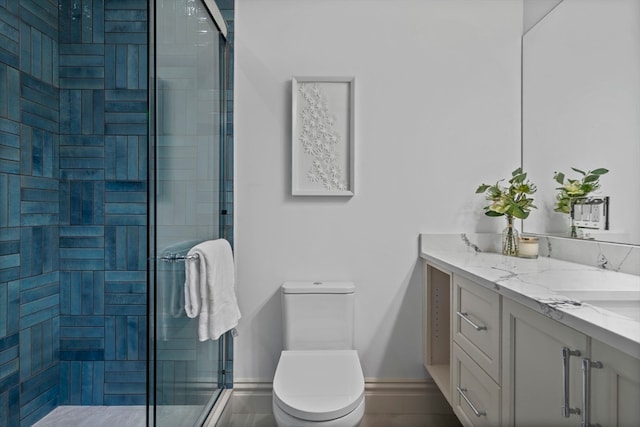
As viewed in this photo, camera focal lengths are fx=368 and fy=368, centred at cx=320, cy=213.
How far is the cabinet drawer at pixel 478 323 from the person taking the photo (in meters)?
1.18

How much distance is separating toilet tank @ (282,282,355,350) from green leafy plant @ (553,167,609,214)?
1.07 m

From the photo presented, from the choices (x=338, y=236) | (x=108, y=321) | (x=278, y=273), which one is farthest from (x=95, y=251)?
(x=338, y=236)

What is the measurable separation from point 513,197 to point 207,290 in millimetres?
1498

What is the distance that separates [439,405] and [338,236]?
3.36 ft

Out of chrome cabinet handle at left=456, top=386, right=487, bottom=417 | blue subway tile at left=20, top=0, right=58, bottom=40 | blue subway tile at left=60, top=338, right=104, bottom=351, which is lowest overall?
chrome cabinet handle at left=456, top=386, right=487, bottom=417

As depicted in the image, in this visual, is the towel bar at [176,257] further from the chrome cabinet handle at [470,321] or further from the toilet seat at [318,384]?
the chrome cabinet handle at [470,321]

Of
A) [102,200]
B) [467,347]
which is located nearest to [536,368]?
[467,347]

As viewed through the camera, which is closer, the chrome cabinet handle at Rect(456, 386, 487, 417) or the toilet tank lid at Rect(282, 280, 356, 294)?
the chrome cabinet handle at Rect(456, 386, 487, 417)

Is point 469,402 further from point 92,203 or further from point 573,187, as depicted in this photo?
point 92,203

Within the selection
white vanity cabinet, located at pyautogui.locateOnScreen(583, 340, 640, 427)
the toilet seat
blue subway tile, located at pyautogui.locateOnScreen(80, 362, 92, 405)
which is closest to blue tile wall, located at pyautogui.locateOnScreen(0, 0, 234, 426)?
blue subway tile, located at pyautogui.locateOnScreen(80, 362, 92, 405)

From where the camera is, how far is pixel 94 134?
188 cm

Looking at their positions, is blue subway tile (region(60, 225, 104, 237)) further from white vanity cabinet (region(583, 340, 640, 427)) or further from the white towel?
white vanity cabinet (region(583, 340, 640, 427))

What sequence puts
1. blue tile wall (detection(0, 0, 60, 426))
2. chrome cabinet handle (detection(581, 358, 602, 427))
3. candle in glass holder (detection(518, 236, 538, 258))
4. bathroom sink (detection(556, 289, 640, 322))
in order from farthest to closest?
candle in glass holder (detection(518, 236, 538, 258)) < blue tile wall (detection(0, 0, 60, 426)) < bathroom sink (detection(556, 289, 640, 322)) < chrome cabinet handle (detection(581, 358, 602, 427))

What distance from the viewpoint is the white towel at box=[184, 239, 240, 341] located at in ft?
4.49
